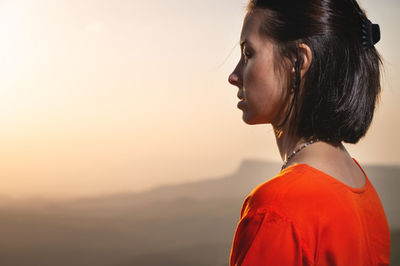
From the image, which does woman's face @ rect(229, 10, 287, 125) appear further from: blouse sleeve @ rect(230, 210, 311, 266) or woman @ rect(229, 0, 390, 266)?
blouse sleeve @ rect(230, 210, 311, 266)

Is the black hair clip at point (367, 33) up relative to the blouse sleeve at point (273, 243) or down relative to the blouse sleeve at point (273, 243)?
up

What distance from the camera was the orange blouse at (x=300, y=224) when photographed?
1.88 ft

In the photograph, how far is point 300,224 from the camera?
0.57 m

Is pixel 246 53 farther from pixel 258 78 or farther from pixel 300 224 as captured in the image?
pixel 300 224

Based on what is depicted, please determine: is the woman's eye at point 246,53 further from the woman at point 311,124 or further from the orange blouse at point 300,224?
the orange blouse at point 300,224

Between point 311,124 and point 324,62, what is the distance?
0.35 ft

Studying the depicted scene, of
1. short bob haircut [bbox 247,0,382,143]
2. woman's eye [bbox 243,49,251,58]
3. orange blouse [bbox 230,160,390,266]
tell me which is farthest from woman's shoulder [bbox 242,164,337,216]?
woman's eye [bbox 243,49,251,58]

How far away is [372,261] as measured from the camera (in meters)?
0.67

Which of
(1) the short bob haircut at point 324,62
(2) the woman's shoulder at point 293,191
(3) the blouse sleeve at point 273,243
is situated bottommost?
(3) the blouse sleeve at point 273,243

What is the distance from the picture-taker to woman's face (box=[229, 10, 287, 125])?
2.32ft

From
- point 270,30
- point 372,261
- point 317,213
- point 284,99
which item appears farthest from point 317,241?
point 270,30

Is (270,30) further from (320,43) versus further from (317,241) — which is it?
(317,241)

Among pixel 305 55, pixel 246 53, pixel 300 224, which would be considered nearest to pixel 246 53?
pixel 246 53

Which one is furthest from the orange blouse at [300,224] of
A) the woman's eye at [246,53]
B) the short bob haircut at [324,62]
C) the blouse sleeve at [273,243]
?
the woman's eye at [246,53]
